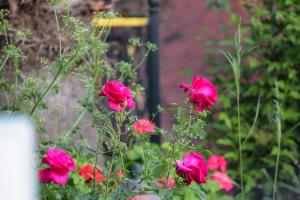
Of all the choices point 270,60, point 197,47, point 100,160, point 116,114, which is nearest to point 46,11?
point 100,160

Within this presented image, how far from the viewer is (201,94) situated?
2.57 m

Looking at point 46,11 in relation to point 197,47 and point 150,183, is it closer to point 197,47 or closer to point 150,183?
point 150,183

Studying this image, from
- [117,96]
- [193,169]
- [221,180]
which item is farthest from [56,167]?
[221,180]

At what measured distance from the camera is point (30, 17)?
3.92 meters

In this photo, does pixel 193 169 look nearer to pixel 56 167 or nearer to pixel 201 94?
pixel 201 94

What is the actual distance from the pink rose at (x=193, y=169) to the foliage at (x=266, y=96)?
7.89 ft

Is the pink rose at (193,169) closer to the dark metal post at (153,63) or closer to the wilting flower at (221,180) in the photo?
the wilting flower at (221,180)

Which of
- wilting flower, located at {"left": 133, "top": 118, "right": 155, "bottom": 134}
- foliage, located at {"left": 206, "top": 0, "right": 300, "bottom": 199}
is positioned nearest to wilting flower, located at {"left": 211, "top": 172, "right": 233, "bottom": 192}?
foliage, located at {"left": 206, "top": 0, "right": 300, "bottom": 199}

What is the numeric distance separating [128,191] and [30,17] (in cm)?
166

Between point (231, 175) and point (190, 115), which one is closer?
point (190, 115)

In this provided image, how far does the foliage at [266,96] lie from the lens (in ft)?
16.2

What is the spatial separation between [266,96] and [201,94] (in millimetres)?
2584

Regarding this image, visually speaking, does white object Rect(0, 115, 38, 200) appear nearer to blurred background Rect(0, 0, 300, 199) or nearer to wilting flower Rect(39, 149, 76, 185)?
wilting flower Rect(39, 149, 76, 185)

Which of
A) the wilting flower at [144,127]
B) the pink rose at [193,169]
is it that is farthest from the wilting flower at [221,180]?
the pink rose at [193,169]
